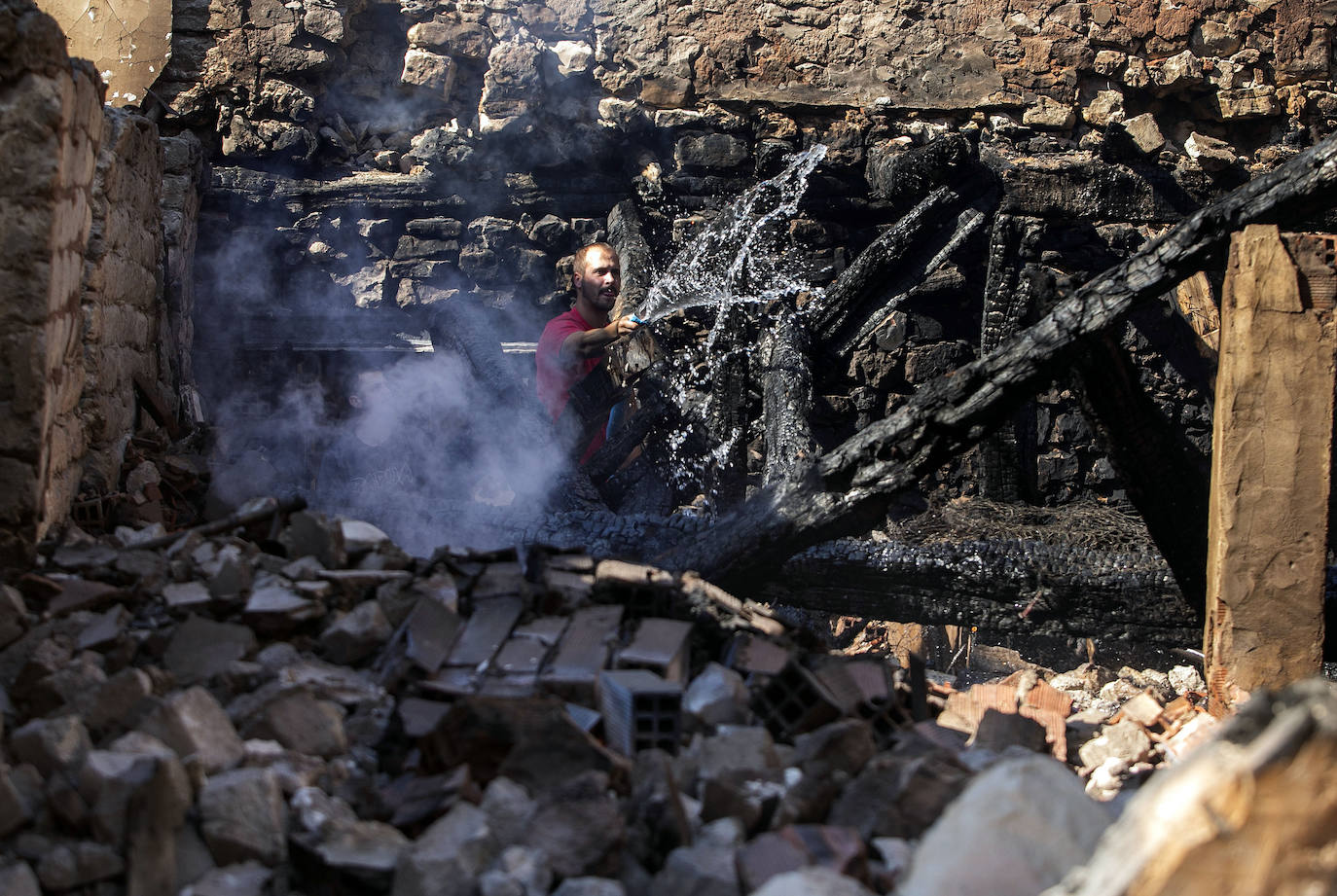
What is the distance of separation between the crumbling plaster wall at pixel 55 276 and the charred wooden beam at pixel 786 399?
8.73 feet

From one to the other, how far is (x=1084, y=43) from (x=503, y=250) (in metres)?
3.96

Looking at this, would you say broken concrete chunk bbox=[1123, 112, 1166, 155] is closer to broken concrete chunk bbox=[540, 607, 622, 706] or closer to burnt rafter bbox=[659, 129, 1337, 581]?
burnt rafter bbox=[659, 129, 1337, 581]

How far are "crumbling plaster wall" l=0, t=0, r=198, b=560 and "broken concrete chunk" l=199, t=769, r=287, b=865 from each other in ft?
3.89

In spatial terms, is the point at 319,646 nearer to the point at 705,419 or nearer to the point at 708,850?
the point at 708,850

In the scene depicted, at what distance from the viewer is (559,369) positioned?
5.20m

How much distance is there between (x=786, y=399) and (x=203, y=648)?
328 centimetres

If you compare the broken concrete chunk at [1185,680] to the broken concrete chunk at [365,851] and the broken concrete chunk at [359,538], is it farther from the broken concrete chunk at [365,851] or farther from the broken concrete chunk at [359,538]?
the broken concrete chunk at [365,851]

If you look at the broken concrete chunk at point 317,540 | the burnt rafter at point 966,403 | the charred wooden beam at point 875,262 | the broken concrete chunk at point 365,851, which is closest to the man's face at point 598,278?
the charred wooden beam at point 875,262

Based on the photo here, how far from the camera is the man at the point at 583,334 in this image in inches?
202

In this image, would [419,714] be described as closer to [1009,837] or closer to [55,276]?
[1009,837]

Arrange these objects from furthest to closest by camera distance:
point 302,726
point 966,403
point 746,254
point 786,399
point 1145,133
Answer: point 1145,133 → point 746,254 → point 786,399 → point 966,403 → point 302,726

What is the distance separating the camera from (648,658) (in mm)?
2373

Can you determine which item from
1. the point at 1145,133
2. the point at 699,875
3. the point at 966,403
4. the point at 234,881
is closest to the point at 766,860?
the point at 699,875

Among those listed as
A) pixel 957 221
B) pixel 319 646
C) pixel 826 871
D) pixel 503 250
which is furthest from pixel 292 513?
pixel 957 221
